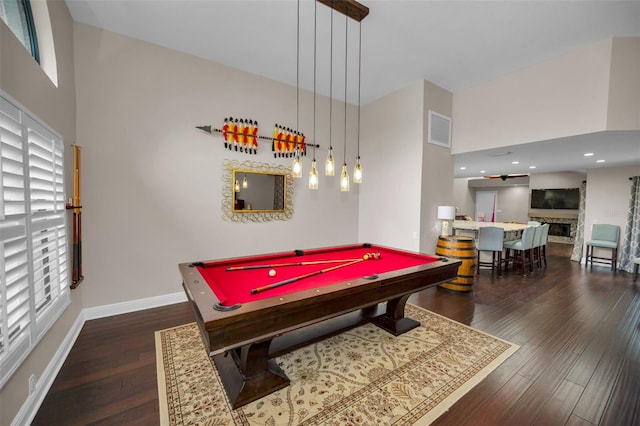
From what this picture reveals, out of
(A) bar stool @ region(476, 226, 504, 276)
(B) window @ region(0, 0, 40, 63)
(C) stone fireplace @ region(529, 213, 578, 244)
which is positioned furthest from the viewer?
(C) stone fireplace @ region(529, 213, 578, 244)

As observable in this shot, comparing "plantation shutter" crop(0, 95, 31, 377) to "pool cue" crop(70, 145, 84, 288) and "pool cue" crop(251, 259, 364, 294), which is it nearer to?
"pool cue" crop(70, 145, 84, 288)

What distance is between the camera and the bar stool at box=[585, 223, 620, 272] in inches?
216

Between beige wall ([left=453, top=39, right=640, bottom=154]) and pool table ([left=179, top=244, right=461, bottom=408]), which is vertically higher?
beige wall ([left=453, top=39, right=640, bottom=154])

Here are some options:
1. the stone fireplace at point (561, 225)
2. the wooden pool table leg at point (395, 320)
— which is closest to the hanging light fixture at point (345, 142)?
the wooden pool table leg at point (395, 320)

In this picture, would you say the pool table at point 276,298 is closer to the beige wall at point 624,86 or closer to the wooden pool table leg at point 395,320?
the wooden pool table leg at point 395,320

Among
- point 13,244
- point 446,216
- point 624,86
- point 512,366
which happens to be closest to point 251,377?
point 13,244

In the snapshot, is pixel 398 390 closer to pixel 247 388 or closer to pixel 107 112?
pixel 247 388

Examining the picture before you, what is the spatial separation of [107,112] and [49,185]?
4.57ft

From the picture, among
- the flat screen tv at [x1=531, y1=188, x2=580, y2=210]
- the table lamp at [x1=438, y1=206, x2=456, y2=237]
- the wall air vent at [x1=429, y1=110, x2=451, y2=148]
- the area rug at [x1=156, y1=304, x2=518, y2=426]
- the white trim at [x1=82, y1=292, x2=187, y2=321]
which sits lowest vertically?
the area rug at [x1=156, y1=304, x2=518, y2=426]

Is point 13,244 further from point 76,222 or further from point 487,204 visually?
point 487,204

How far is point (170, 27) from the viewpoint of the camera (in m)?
2.93

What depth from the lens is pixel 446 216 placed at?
4238mm

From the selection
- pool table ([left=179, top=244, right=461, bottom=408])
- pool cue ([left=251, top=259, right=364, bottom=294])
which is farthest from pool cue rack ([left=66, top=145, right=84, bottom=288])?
pool cue ([left=251, top=259, right=364, bottom=294])

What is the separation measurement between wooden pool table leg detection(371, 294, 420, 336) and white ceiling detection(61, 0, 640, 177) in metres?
3.06
